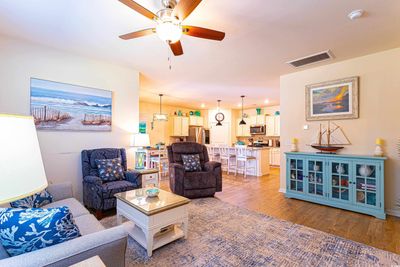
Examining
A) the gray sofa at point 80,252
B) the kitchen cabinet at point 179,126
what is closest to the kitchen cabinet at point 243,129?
the kitchen cabinet at point 179,126

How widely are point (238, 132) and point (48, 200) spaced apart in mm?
7869

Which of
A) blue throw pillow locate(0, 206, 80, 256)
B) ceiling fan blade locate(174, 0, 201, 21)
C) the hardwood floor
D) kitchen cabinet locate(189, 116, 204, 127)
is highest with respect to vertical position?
ceiling fan blade locate(174, 0, 201, 21)

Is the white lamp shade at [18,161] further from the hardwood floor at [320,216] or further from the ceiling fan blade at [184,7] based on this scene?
the hardwood floor at [320,216]

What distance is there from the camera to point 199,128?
8.90m

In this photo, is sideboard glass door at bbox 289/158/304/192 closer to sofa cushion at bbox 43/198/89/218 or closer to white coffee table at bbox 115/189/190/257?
white coffee table at bbox 115/189/190/257

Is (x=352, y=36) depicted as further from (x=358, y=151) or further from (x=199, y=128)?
(x=199, y=128)

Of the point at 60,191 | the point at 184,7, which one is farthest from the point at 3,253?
the point at 184,7

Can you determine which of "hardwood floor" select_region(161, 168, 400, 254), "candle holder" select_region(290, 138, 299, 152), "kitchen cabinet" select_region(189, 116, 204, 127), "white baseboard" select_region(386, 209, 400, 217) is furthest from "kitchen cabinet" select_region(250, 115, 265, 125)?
"white baseboard" select_region(386, 209, 400, 217)

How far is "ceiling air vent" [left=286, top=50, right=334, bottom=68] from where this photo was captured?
122 inches

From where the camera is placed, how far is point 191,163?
13.1 ft

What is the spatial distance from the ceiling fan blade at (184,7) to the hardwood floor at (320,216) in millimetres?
2968

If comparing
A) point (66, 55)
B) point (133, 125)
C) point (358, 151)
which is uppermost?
point (66, 55)

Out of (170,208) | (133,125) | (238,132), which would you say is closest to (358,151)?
(170,208)

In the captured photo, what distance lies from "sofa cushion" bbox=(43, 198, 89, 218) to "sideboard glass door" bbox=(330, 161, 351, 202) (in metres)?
3.77
